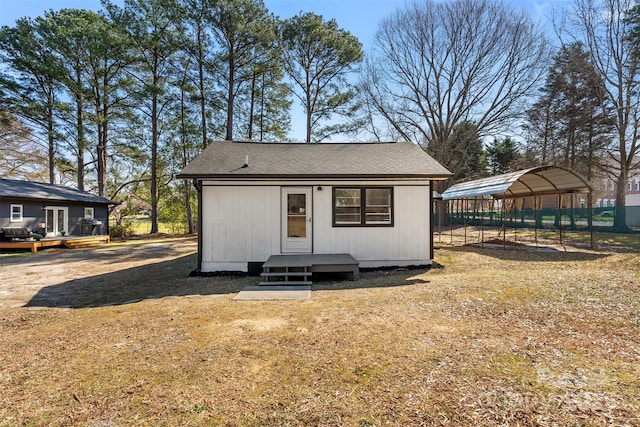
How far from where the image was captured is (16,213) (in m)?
14.2

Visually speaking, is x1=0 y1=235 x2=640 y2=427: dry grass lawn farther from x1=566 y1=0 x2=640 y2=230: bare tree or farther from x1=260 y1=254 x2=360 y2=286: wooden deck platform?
x1=566 y1=0 x2=640 y2=230: bare tree

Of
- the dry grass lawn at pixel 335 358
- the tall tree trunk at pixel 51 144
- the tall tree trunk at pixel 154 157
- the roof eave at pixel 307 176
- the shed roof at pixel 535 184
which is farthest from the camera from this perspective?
the tall tree trunk at pixel 154 157

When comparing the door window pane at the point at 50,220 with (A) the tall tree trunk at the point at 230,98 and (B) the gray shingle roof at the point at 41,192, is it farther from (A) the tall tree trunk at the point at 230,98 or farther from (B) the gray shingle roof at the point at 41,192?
(A) the tall tree trunk at the point at 230,98

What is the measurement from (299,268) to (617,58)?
72.6ft

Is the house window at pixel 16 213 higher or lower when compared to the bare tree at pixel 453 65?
lower

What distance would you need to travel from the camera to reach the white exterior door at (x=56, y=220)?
15.5m

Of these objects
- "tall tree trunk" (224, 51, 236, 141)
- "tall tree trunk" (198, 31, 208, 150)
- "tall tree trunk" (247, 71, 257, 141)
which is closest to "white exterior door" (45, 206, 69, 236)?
"tall tree trunk" (198, 31, 208, 150)

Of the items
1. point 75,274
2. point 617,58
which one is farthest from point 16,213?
point 617,58

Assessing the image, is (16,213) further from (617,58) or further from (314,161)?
(617,58)

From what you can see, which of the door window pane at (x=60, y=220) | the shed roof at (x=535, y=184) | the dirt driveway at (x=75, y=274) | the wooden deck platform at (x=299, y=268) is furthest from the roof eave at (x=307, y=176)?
the door window pane at (x=60, y=220)

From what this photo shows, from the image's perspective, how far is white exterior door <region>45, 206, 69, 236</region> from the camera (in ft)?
50.7

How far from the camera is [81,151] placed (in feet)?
65.4

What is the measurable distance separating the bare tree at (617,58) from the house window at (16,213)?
30.0 metres

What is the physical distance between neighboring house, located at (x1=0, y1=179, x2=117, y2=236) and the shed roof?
61.8 feet
